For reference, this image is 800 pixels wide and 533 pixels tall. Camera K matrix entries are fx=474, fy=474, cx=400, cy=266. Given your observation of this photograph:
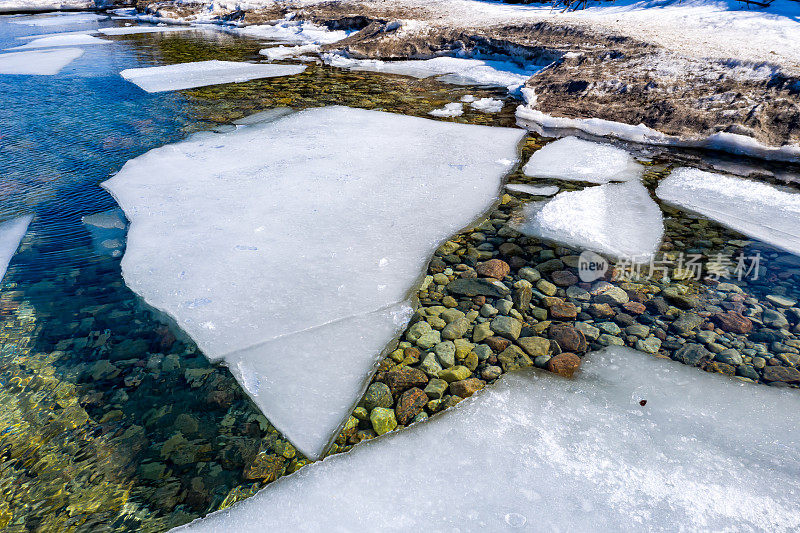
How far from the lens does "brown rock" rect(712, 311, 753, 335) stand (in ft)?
6.87

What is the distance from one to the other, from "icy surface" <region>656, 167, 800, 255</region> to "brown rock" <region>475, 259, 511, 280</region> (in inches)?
54.9

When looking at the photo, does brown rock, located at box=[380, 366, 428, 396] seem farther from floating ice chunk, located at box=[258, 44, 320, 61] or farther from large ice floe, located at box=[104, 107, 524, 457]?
floating ice chunk, located at box=[258, 44, 320, 61]

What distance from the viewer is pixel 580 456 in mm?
1519

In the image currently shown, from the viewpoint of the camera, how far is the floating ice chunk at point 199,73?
5922 mm

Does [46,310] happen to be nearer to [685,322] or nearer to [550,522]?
[550,522]

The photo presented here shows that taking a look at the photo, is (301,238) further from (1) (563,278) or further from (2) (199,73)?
(2) (199,73)

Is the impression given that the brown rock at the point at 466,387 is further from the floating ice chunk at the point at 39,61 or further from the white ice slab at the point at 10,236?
the floating ice chunk at the point at 39,61

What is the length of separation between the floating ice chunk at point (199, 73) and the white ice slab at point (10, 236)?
3.36 meters

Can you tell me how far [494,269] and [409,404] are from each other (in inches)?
39.7

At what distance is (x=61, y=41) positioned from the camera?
9398 mm

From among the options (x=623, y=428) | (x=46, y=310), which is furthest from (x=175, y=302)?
(x=623, y=428)

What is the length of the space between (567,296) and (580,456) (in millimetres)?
958

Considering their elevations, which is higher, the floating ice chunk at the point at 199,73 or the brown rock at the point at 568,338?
the floating ice chunk at the point at 199,73

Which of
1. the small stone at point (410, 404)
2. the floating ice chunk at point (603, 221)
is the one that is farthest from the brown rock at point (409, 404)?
the floating ice chunk at point (603, 221)
